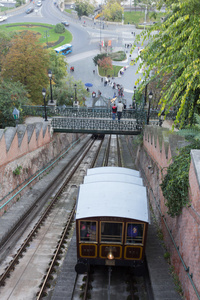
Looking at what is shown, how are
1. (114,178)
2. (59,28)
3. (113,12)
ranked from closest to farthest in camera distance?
(114,178) → (59,28) → (113,12)

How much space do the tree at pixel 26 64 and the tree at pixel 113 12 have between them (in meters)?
69.1

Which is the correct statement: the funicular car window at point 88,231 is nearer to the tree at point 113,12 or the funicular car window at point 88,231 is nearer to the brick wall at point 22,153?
the brick wall at point 22,153

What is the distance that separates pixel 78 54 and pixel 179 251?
60.7 m

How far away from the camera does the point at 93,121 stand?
17.3m

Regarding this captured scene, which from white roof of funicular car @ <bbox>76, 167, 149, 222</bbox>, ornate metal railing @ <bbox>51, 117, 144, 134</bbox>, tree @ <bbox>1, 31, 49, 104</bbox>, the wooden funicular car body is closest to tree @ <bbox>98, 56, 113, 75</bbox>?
tree @ <bbox>1, 31, 49, 104</bbox>

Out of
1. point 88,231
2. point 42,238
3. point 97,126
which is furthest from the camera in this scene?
point 97,126

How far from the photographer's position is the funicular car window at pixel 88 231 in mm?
7457

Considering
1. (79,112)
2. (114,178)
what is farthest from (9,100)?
(114,178)

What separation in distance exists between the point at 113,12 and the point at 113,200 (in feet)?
287

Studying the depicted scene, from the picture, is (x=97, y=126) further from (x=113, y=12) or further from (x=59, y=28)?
(x=113, y=12)

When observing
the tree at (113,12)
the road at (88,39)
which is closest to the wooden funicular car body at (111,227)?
the road at (88,39)

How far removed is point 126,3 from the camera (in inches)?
4161

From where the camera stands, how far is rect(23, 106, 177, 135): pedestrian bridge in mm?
17469

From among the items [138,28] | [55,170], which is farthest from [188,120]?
[138,28]
